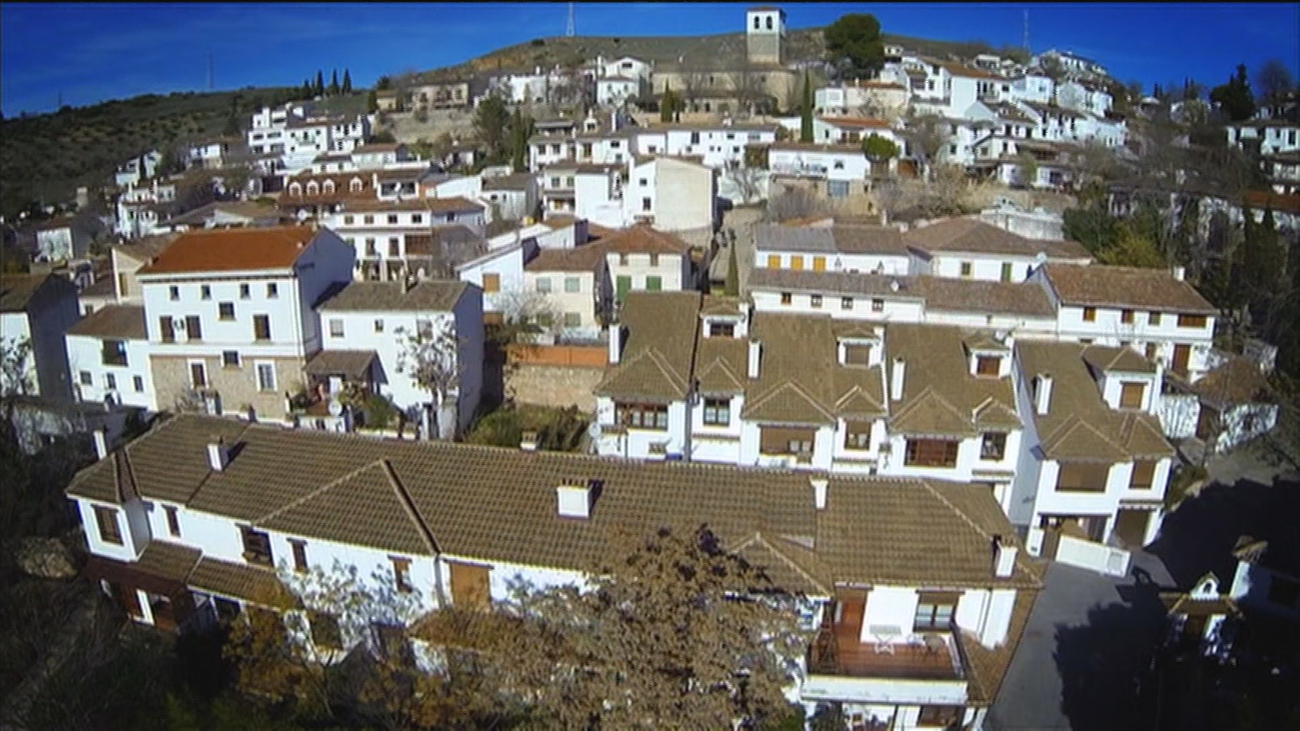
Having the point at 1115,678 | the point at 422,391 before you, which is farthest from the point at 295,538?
the point at 1115,678

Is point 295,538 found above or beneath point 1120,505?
above

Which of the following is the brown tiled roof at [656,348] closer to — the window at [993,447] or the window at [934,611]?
the window at [993,447]

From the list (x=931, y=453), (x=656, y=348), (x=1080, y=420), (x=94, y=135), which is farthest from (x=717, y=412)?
(x=94, y=135)

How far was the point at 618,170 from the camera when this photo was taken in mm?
51719

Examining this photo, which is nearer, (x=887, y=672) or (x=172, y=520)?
(x=887, y=672)

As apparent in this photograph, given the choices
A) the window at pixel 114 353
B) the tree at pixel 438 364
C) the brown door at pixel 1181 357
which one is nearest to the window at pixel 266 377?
the tree at pixel 438 364

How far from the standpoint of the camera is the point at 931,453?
78.0 ft

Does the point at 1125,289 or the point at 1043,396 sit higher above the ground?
the point at 1125,289

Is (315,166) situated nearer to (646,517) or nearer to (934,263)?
(934,263)

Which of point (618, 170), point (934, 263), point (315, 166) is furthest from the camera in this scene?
point (315, 166)

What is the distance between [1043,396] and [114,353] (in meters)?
36.2

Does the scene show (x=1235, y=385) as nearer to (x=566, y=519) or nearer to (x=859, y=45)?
(x=566, y=519)

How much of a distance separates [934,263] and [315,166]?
5557 centimetres

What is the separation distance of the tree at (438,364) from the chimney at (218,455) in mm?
8174
